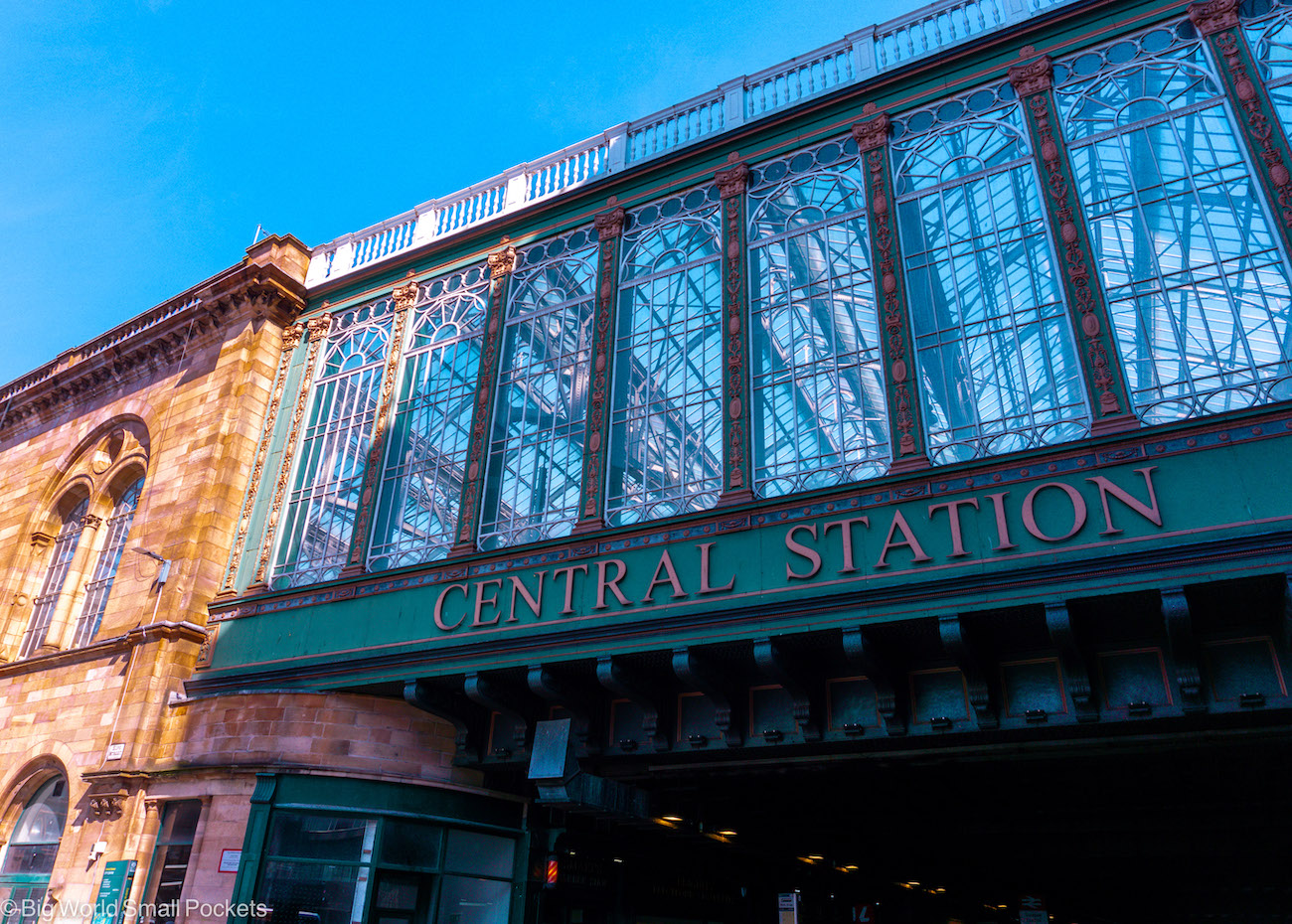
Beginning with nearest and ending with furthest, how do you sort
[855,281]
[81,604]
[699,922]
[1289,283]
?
[1289,283] → [855,281] → [699,922] → [81,604]

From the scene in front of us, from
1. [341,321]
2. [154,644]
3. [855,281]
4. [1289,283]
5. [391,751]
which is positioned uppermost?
[341,321]

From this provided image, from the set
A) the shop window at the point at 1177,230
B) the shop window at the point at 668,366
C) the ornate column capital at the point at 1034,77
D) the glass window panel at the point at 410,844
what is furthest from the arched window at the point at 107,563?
the shop window at the point at 1177,230

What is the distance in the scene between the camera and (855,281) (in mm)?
12438

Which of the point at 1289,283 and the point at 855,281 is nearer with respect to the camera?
the point at 1289,283

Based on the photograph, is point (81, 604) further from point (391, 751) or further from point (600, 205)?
point (600, 205)

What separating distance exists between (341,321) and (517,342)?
4728mm

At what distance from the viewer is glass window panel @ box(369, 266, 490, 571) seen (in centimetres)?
1427

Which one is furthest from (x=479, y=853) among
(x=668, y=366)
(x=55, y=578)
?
(x=55, y=578)

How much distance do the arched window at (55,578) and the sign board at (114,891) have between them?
6904 millimetres

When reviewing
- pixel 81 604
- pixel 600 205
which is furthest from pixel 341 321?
pixel 81 604

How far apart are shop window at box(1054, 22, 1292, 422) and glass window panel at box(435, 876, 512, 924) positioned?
34.9ft

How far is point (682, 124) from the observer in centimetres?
1543

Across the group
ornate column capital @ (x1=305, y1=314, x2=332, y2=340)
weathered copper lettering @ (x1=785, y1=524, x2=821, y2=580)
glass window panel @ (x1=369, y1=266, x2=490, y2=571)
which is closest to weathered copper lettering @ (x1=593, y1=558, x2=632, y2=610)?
weathered copper lettering @ (x1=785, y1=524, x2=821, y2=580)

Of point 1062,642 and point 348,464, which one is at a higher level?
point 348,464
